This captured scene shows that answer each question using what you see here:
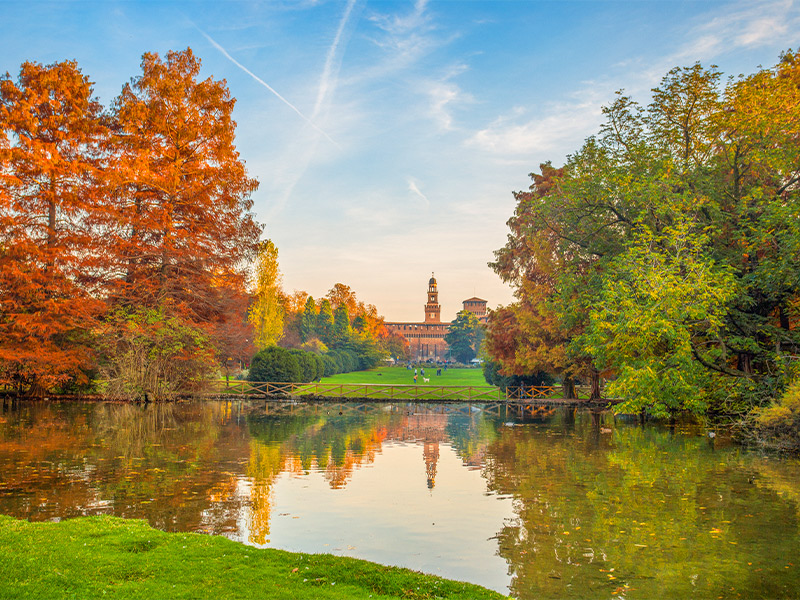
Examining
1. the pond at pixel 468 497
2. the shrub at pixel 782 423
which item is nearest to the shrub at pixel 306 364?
the pond at pixel 468 497

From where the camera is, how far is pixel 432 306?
18125 cm

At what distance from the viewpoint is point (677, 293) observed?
16547 mm

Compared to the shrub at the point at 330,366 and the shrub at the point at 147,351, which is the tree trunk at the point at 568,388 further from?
the shrub at the point at 330,366

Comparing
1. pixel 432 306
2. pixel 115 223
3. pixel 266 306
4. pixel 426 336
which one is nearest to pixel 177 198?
pixel 115 223

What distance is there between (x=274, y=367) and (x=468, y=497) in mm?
27113

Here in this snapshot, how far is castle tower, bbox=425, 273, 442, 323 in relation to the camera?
587ft

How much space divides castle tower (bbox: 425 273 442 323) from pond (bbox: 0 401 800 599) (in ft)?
518

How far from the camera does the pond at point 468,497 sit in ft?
23.7

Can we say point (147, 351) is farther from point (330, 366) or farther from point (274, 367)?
point (330, 366)

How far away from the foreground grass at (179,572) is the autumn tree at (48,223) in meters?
23.9

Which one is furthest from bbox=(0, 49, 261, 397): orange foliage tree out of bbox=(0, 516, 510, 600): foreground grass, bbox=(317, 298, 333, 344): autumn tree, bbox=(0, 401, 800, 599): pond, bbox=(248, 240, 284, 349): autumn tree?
bbox=(317, 298, 333, 344): autumn tree

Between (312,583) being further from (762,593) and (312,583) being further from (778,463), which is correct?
(778,463)

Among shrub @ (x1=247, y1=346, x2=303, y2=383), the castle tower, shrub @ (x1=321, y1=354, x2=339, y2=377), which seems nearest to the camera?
shrub @ (x1=247, y1=346, x2=303, y2=383)

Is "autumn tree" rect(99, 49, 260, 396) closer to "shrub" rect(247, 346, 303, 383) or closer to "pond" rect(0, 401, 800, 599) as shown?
"shrub" rect(247, 346, 303, 383)
